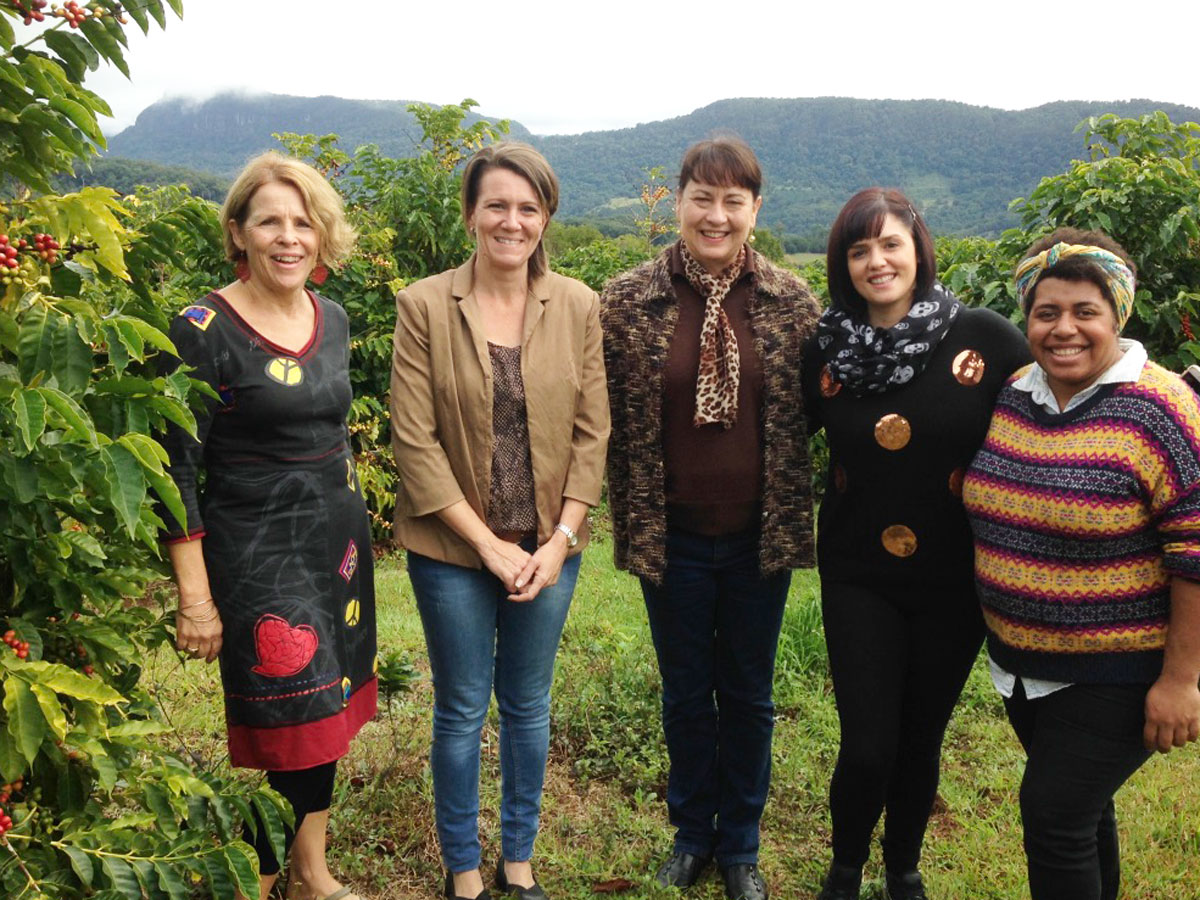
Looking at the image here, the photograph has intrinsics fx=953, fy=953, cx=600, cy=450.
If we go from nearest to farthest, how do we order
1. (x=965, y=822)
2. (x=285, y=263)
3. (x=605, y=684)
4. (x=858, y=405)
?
(x=285, y=263)
(x=858, y=405)
(x=965, y=822)
(x=605, y=684)

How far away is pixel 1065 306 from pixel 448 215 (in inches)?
214

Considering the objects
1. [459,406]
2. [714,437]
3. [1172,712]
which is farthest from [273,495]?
[1172,712]

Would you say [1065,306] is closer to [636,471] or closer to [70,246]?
[636,471]

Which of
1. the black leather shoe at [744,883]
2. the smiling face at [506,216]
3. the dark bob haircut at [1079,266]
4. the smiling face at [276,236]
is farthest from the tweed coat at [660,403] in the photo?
the black leather shoe at [744,883]

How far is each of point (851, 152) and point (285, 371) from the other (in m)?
95.8

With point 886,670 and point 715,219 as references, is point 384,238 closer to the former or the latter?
point 715,219

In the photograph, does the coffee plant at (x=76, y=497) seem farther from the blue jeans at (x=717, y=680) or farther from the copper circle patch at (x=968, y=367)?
the copper circle patch at (x=968, y=367)

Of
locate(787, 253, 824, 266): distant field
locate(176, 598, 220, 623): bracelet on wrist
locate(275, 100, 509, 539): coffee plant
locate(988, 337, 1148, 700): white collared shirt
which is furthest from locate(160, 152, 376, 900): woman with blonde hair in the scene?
locate(275, 100, 509, 539): coffee plant

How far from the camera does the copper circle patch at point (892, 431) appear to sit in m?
2.43

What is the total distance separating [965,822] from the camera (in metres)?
3.36

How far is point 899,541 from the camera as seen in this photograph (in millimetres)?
2475

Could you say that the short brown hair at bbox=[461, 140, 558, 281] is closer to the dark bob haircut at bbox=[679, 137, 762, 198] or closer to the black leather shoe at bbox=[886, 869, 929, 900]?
the dark bob haircut at bbox=[679, 137, 762, 198]

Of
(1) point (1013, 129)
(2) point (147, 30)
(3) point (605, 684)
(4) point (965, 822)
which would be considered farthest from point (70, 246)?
(1) point (1013, 129)

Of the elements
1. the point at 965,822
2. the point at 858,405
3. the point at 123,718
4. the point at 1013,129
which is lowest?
the point at 965,822
